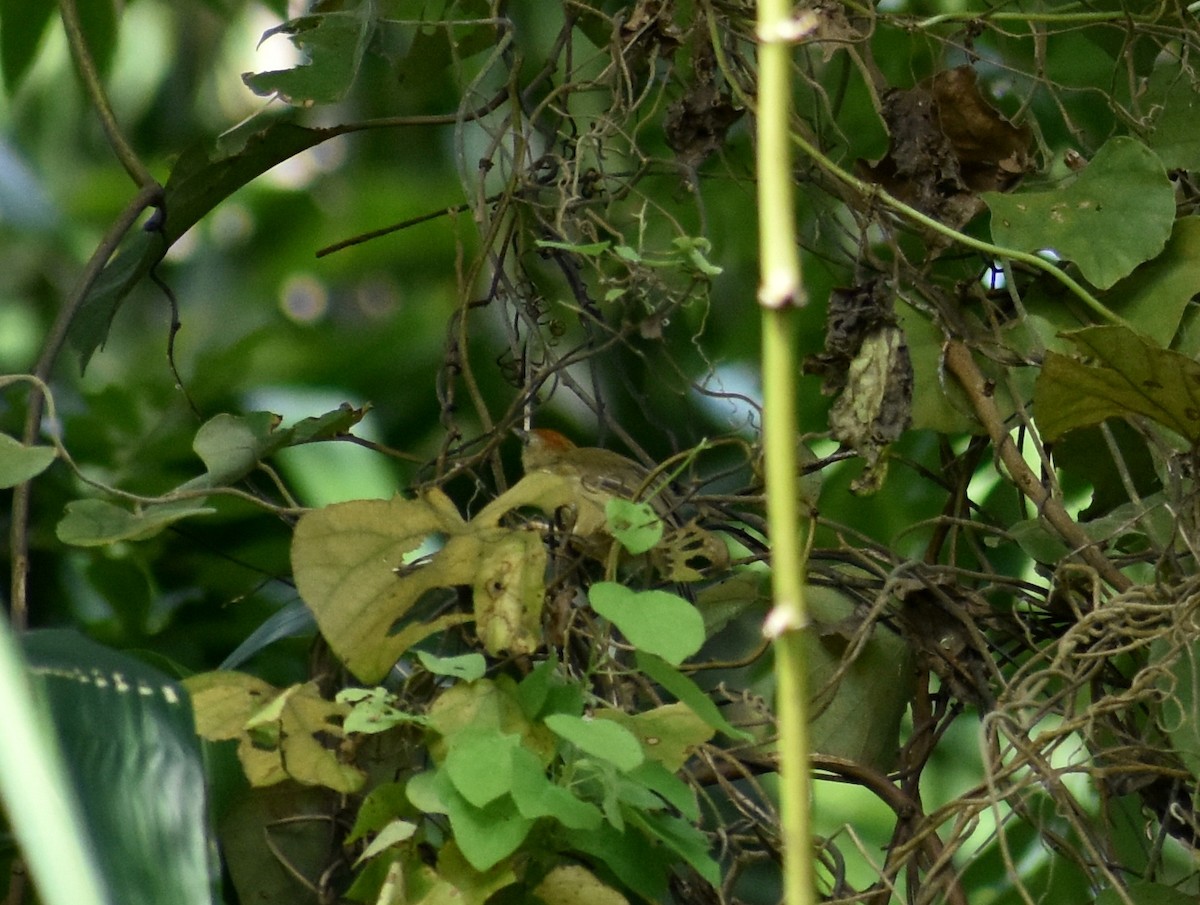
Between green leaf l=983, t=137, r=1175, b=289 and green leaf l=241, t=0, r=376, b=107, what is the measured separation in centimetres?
39

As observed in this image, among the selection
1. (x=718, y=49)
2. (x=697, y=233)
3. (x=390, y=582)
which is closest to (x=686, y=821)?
(x=390, y=582)

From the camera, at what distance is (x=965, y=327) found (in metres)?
0.76

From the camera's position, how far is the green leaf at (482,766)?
1.62 feet

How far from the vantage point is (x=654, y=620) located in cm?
49

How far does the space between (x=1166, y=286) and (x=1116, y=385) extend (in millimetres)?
120

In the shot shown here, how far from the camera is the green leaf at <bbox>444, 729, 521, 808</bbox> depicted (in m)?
0.49

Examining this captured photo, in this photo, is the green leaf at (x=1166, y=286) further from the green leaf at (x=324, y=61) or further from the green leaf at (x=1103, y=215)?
the green leaf at (x=324, y=61)

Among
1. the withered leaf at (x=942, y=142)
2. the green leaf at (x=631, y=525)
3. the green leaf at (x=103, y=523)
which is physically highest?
the withered leaf at (x=942, y=142)

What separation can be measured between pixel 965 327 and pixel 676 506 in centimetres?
23

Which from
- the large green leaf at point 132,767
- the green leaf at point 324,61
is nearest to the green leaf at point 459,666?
the large green leaf at point 132,767

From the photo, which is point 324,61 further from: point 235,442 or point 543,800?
point 543,800

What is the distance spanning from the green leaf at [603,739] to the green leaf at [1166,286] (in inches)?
16.8

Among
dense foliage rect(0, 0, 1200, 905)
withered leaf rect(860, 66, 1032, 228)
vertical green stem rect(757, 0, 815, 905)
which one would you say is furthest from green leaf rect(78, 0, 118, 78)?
vertical green stem rect(757, 0, 815, 905)

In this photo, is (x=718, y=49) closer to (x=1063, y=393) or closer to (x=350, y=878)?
(x=1063, y=393)
